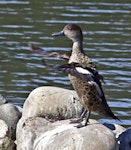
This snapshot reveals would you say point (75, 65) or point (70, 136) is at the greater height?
point (75, 65)

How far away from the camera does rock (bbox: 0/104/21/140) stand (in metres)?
11.0

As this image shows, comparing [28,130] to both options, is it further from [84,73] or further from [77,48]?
[84,73]

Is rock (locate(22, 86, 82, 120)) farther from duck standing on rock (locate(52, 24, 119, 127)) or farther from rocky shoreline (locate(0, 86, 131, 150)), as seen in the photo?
duck standing on rock (locate(52, 24, 119, 127))

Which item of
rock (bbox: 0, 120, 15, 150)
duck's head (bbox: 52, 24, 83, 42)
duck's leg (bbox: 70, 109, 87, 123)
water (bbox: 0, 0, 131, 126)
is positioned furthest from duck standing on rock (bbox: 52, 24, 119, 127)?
water (bbox: 0, 0, 131, 126)

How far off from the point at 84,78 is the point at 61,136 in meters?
0.84

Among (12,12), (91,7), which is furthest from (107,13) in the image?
(12,12)

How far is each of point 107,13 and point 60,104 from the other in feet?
27.5

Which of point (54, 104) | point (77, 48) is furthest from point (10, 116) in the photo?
point (77, 48)

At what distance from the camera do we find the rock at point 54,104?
10695 mm

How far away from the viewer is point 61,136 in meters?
9.72

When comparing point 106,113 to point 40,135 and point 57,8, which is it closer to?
point 40,135

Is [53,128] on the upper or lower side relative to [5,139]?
upper

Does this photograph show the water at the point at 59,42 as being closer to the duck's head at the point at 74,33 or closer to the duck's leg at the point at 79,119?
the duck's leg at the point at 79,119

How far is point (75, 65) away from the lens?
913 cm
